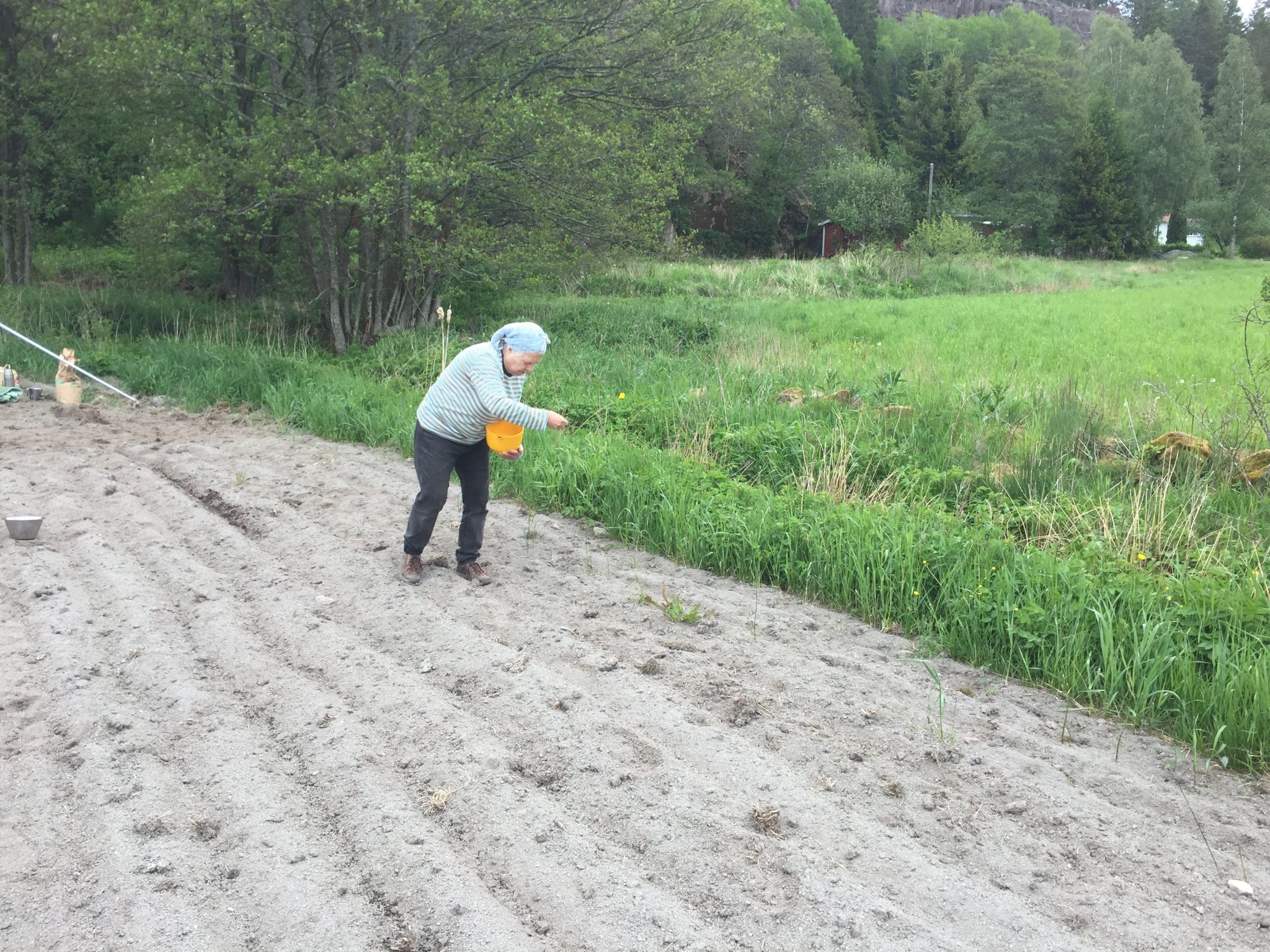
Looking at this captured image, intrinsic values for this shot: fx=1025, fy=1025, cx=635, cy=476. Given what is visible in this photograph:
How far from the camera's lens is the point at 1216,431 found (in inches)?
323

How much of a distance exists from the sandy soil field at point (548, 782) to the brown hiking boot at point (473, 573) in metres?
0.09

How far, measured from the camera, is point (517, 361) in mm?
6020

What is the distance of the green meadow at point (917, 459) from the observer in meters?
5.34

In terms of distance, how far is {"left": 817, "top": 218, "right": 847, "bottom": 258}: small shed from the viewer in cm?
5509

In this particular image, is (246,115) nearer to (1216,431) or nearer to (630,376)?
(630,376)

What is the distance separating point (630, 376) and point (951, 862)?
8.99 m

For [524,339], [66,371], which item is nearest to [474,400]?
[524,339]

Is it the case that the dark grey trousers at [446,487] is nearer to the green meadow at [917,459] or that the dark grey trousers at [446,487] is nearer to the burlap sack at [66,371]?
the green meadow at [917,459]

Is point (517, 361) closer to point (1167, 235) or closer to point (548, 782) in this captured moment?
point (548, 782)

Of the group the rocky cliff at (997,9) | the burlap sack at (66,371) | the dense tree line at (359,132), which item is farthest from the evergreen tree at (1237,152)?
the rocky cliff at (997,9)

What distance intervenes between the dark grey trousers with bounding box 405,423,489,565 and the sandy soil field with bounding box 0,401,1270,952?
27 cm

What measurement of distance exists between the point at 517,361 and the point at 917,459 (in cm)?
376

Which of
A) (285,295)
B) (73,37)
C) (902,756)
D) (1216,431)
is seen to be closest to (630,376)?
(1216,431)

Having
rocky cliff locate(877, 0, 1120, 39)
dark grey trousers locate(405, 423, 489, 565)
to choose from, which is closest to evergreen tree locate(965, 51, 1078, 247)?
dark grey trousers locate(405, 423, 489, 565)
